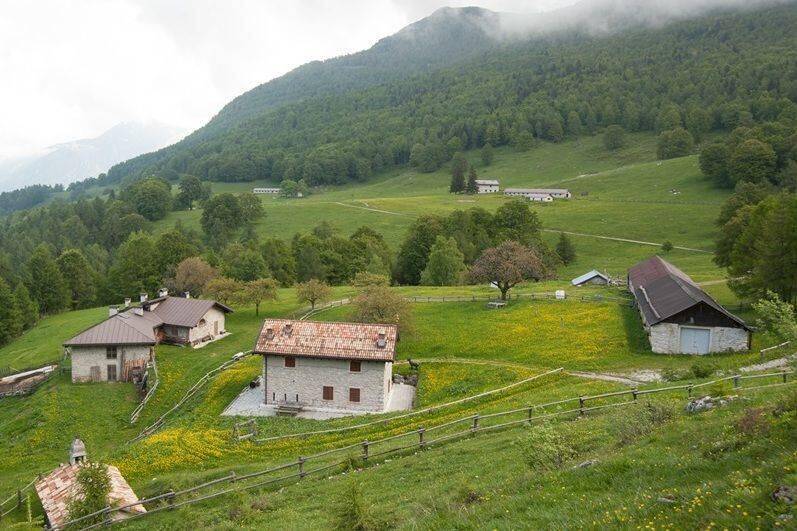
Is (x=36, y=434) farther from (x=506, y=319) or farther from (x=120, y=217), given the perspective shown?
(x=120, y=217)

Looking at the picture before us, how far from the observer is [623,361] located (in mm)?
42875

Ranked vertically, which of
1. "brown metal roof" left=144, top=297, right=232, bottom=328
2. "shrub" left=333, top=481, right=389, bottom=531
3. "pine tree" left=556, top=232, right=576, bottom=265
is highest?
"pine tree" left=556, top=232, right=576, bottom=265

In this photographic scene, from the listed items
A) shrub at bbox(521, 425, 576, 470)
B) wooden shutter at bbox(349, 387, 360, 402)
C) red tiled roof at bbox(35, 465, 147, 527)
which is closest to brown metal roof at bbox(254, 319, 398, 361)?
wooden shutter at bbox(349, 387, 360, 402)

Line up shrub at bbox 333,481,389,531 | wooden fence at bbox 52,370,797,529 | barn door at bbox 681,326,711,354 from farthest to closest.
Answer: barn door at bbox 681,326,711,354
wooden fence at bbox 52,370,797,529
shrub at bbox 333,481,389,531

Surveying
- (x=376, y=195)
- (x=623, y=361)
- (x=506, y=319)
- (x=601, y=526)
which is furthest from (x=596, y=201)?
(x=601, y=526)

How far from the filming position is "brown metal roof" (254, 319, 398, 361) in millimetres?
42469

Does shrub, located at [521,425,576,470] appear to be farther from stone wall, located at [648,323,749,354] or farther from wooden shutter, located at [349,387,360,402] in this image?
stone wall, located at [648,323,749,354]

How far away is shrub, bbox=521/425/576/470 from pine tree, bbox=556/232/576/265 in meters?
84.4

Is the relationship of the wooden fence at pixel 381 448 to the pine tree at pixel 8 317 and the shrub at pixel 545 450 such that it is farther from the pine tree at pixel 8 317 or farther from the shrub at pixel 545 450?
the pine tree at pixel 8 317

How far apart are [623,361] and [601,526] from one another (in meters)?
33.7

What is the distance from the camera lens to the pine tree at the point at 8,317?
8162 cm

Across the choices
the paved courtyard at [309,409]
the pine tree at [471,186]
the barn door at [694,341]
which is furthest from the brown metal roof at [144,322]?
the pine tree at [471,186]

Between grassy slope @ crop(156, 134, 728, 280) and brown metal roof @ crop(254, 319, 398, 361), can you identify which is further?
grassy slope @ crop(156, 134, 728, 280)

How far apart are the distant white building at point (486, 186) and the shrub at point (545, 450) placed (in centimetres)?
15702
